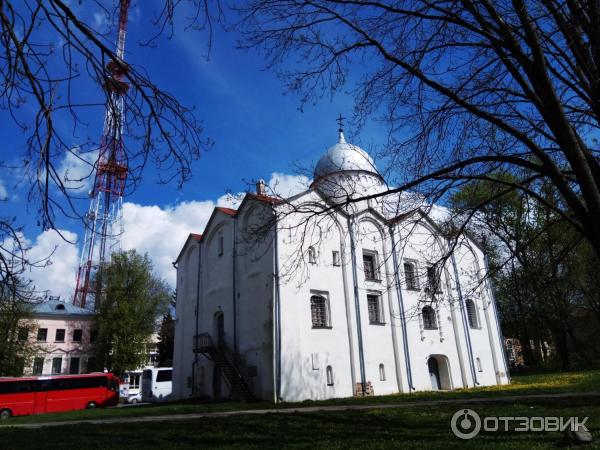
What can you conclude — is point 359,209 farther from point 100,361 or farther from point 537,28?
point 100,361

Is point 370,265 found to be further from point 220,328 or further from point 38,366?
point 38,366

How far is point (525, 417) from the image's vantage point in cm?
972

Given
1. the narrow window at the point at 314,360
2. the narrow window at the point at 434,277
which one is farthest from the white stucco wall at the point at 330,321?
the narrow window at the point at 434,277

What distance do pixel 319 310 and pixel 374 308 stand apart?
367 cm

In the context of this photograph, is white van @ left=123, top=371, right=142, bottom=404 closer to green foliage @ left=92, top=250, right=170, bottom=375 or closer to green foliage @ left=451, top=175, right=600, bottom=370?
green foliage @ left=92, top=250, right=170, bottom=375

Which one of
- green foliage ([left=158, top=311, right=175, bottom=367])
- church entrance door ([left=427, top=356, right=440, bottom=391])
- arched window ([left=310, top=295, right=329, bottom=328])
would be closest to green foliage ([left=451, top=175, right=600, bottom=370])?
church entrance door ([left=427, top=356, right=440, bottom=391])

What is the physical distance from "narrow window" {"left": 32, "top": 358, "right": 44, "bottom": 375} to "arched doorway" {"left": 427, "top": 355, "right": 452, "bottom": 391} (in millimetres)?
32969

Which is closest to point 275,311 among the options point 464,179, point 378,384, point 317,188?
point 378,384

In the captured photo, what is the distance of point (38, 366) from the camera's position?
41375mm

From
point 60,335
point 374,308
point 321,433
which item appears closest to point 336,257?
point 374,308

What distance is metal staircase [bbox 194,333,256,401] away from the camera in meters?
21.5

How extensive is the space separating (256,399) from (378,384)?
19.9ft

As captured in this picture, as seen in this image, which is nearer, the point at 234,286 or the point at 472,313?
the point at 234,286

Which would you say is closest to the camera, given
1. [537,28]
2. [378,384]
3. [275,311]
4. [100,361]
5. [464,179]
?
[537,28]
